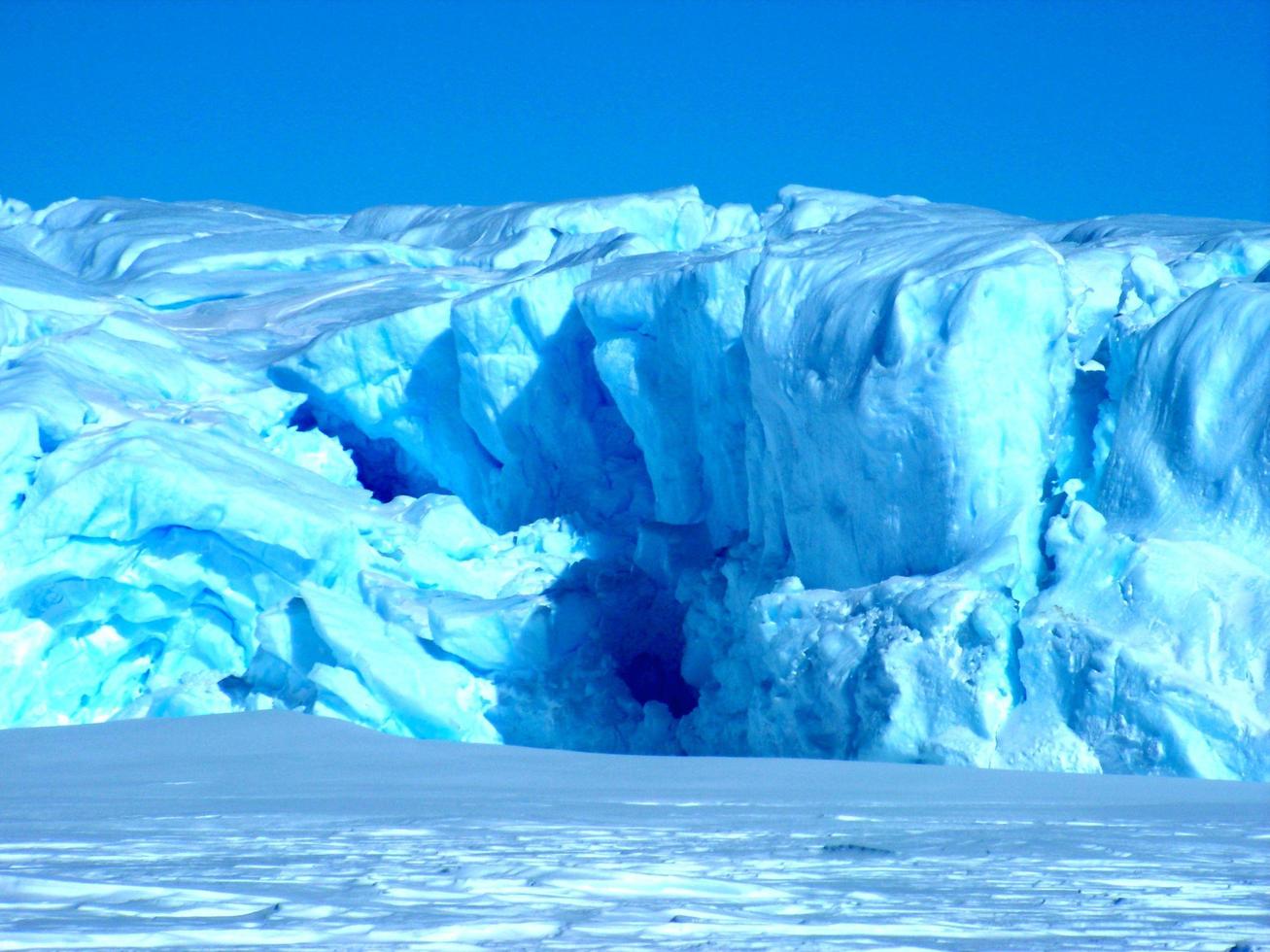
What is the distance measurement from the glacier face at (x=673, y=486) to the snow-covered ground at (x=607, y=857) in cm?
157

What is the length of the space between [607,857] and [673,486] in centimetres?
641

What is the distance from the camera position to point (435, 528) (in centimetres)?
926

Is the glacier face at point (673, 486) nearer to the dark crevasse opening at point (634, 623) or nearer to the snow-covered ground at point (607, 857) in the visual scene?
the dark crevasse opening at point (634, 623)

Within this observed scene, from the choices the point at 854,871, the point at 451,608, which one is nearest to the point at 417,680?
the point at 451,608

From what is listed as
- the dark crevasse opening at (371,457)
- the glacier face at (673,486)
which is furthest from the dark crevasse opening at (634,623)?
the dark crevasse opening at (371,457)

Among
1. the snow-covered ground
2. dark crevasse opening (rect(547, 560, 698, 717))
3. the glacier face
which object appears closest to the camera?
the snow-covered ground

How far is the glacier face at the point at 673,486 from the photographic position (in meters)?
6.23

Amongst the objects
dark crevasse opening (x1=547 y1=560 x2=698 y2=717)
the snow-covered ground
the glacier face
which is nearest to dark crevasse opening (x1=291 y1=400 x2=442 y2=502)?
the glacier face

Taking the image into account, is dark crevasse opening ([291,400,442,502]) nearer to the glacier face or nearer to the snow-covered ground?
the glacier face

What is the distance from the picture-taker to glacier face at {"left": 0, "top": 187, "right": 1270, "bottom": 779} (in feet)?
20.5

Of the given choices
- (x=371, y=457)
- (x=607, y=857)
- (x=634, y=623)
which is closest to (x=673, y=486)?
(x=634, y=623)

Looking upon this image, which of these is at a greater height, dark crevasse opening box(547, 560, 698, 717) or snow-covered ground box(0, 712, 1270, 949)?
dark crevasse opening box(547, 560, 698, 717)

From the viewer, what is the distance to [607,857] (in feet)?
9.36

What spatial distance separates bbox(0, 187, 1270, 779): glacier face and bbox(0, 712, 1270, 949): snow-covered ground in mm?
1573
